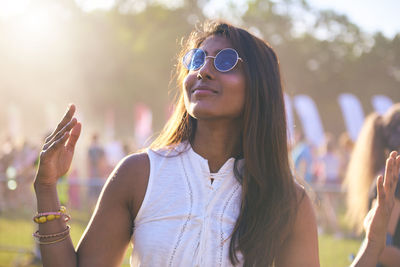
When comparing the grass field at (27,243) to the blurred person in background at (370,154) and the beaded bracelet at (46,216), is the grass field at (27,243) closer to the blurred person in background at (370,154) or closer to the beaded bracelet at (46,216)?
the blurred person in background at (370,154)

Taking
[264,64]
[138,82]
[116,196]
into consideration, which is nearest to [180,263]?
[116,196]

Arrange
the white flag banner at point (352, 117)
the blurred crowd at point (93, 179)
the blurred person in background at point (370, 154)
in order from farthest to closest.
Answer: the white flag banner at point (352, 117) < the blurred crowd at point (93, 179) < the blurred person in background at point (370, 154)

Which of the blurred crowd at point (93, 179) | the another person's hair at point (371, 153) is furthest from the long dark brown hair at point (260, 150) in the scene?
the blurred crowd at point (93, 179)

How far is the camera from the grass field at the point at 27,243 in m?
7.20

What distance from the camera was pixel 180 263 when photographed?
183cm

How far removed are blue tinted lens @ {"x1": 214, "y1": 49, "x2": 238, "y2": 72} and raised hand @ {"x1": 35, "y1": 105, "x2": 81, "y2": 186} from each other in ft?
2.15

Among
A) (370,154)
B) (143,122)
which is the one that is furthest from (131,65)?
(370,154)

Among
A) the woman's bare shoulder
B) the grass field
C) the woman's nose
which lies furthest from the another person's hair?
the grass field

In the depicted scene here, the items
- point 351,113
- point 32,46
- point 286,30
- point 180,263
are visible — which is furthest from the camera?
point 286,30

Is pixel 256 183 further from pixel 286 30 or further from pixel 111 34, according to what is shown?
pixel 286 30

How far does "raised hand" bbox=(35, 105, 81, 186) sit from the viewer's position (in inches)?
71.3

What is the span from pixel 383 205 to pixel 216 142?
84 centimetres

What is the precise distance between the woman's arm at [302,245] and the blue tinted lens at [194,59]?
2.59ft

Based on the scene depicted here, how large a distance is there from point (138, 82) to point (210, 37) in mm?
40424
